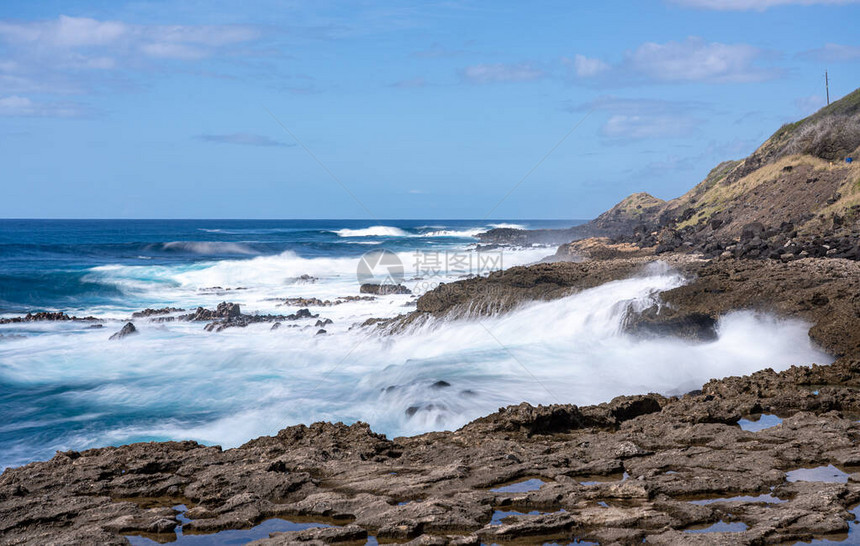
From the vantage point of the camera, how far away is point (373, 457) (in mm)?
7043

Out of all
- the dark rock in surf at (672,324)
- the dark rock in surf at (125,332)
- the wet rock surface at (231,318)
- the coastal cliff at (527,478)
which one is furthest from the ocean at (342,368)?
the coastal cliff at (527,478)

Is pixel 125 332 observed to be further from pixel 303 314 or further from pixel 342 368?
pixel 342 368

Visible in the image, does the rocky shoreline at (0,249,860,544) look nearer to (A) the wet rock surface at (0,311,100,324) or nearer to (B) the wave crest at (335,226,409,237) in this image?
(A) the wet rock surface at (0,311,100,324)

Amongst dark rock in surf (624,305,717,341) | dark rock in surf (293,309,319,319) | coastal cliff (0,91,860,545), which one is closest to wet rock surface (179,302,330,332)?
dark rock in surf (293,309,319,319)

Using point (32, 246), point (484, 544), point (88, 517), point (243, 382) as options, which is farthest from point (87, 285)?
point (484, 544)

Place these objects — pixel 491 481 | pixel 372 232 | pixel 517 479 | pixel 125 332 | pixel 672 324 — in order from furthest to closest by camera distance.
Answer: pixel 372 232, pixel 125 332, pixel 672 324, pixel 517 479, pixel 491 481

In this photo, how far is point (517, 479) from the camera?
6.10m

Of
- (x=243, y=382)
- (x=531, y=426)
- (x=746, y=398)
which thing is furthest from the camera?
(x=243, y=382)

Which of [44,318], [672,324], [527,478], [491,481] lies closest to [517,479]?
[527,478]

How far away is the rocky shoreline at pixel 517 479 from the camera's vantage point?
16.3 feet

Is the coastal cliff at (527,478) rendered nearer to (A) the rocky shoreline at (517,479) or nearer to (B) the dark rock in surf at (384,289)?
(A) the rocky shoreline at (517,479)

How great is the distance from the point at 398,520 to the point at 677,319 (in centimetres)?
909

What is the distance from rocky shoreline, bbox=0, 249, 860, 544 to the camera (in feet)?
16.3

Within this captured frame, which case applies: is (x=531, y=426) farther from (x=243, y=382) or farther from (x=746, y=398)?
(x=243, y=382)
